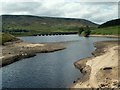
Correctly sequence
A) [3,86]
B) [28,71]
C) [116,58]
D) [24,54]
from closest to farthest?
[3,86], [116,58], [28,71], [24,54]

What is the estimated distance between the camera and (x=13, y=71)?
71.9m

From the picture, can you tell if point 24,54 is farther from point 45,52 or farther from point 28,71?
point 28,71

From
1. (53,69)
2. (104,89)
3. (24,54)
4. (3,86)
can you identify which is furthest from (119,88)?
(24,54)

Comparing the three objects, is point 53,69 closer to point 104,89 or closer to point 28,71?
point 28,71

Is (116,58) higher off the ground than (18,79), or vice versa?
(116,58)

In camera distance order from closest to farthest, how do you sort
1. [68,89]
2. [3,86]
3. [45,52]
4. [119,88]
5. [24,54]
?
[119,88] < [68,89] < [3,86] < [24,54] < [45,52]

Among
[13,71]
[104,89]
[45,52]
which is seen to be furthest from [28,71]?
[45,52]

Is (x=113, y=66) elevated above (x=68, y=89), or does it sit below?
above

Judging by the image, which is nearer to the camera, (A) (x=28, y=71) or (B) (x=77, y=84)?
(B) (x=77, y=84)

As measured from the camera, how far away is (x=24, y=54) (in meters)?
107

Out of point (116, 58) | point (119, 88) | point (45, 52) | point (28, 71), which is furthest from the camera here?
point (45, 52)

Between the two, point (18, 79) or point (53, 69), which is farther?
point (53, 69)

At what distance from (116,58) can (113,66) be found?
8.54 m

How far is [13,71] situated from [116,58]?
2712 centimetres
